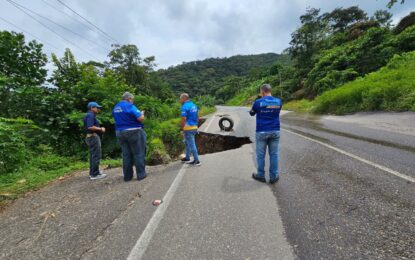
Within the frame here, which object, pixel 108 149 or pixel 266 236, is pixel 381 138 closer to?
pixel 266 236

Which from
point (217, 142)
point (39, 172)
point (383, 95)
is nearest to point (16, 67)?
point (39, 172)

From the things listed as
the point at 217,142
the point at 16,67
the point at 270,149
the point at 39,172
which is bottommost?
the point at 217,142

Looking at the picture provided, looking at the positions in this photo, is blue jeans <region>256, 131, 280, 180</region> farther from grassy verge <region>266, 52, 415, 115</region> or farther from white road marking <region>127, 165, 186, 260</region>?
grassy verge <region>266, 52, 415, 115</region>

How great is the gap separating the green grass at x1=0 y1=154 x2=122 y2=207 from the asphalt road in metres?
0.50

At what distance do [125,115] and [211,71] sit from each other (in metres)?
128

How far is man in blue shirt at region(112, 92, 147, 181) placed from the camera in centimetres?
520

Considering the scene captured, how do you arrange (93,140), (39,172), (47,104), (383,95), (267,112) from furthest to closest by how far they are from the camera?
(383,95), (47,104), (39,172), (93,140), (267,112)

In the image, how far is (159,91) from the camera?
49875 millimetres

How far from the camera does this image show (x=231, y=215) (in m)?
3.18

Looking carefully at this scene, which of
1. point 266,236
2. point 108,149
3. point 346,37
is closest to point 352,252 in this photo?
point 266,236

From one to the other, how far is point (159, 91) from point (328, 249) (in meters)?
49.8

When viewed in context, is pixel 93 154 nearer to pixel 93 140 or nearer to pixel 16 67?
pixel 93 140

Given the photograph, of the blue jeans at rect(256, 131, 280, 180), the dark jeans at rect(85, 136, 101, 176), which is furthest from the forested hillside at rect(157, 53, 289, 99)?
the blue jeans at rect(256, 131, 280, 180)

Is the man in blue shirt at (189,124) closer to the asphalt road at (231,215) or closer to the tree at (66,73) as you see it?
the asphalt road at (231,215)
